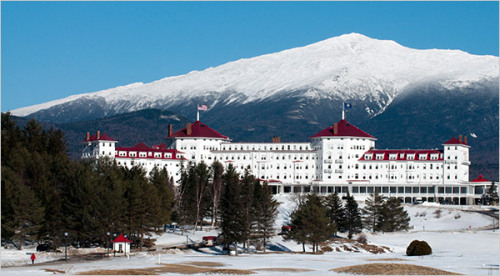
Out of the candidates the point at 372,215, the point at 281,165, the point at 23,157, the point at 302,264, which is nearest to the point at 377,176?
the point at 281,165

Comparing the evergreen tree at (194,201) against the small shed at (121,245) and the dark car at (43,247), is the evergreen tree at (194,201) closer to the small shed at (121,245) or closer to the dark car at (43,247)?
the small shed at (121,245)

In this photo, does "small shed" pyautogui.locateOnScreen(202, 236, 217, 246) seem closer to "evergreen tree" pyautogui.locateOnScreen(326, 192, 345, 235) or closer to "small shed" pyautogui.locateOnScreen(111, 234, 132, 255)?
"small shed" pyautogui.locateOnScreen(111, 234, 132, 255)

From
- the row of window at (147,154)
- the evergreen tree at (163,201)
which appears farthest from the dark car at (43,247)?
the row of window at (147,154)

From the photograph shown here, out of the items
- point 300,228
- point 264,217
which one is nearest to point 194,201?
point 264,217

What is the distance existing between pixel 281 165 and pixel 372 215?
60.7m

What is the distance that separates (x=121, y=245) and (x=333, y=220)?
40159 mm

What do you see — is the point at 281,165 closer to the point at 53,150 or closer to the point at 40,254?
the point at 53,150

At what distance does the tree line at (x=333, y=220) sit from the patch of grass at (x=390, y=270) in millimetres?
24208

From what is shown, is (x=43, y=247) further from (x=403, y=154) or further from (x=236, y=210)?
(x=403, y=154)

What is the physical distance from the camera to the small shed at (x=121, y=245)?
96312 mm

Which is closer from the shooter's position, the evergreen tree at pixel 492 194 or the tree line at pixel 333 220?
the tree line at pixel 333 220

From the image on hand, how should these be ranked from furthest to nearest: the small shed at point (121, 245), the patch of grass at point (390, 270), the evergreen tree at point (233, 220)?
the evergreen tree at point (233, 220), the small shed at point (121, 245), the patch of grass at point (390, 270)

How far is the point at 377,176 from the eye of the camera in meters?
190

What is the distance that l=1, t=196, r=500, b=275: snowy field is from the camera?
3132 inches
